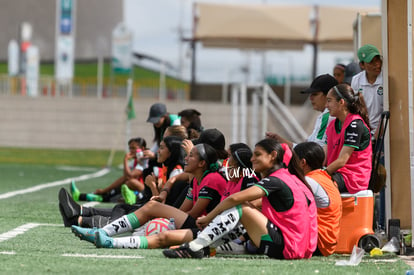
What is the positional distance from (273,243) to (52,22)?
72.7m

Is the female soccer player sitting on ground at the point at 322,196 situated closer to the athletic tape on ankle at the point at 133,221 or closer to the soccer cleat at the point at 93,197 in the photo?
the athletic tape on ankle at the point at 133,221

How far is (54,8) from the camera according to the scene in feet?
255

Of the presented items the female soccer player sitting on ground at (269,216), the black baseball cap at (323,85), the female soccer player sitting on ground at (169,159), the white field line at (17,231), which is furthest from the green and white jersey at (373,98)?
the white field line at (17,231)

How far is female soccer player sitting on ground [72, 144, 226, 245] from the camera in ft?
27.2

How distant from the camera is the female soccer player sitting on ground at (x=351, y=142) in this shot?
848cm

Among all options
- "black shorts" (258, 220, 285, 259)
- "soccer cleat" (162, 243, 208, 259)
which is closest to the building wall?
"soccer cleat" (162, 243, 208, 259)

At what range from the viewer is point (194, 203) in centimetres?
895

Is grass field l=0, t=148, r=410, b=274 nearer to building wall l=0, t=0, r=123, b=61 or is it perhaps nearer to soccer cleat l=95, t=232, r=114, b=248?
soccer cleat l=95, t=232, r=114, b=248

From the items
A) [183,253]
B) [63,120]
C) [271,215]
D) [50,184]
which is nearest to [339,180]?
[271,215]

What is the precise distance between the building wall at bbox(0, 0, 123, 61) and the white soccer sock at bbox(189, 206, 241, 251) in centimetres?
7083

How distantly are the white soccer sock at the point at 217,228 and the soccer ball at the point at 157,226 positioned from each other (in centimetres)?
94

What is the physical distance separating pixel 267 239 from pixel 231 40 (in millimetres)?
30761

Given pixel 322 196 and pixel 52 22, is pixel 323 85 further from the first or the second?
pixel 52 22

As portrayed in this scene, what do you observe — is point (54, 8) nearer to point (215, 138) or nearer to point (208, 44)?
point (208, 44)
